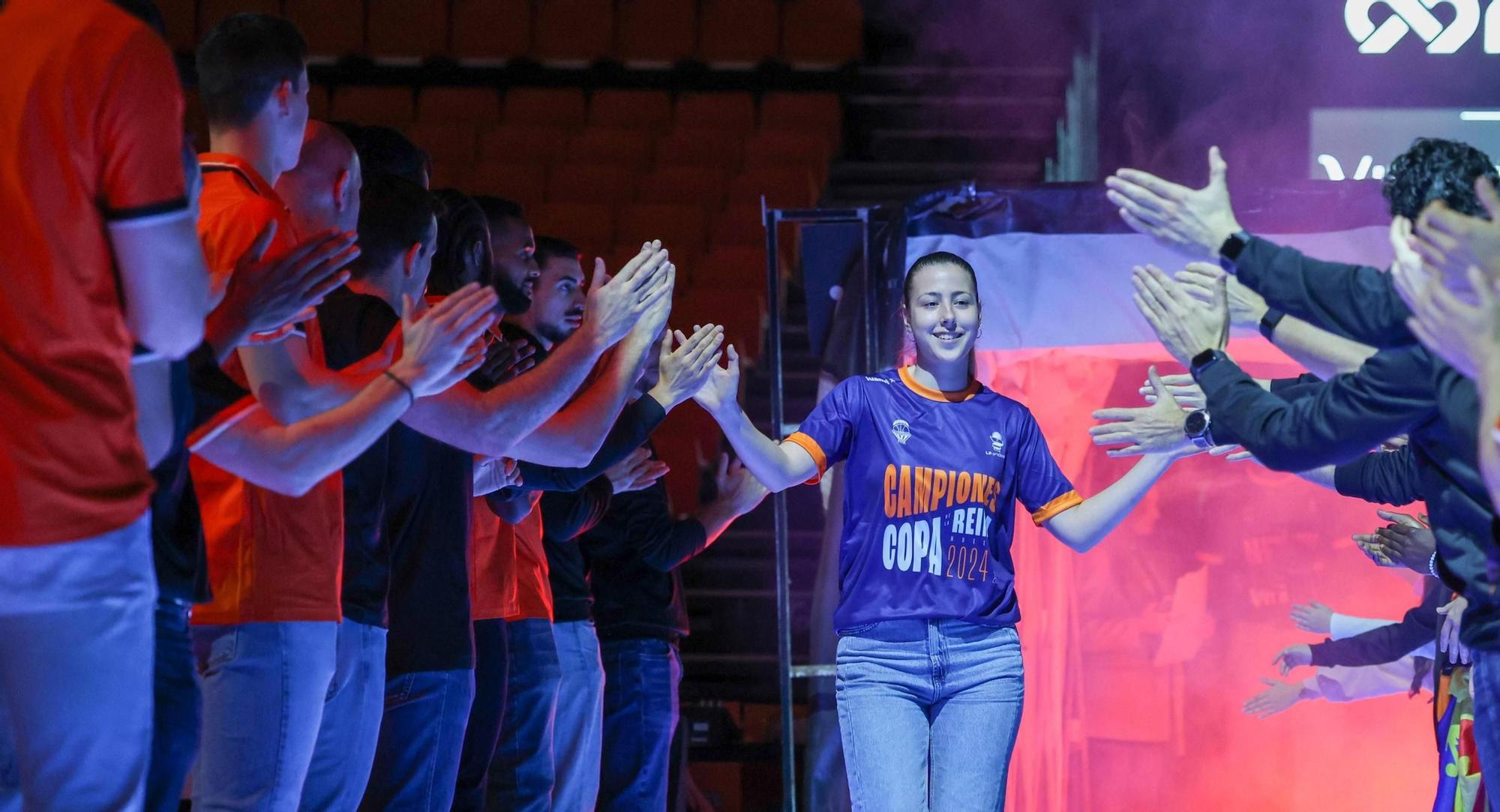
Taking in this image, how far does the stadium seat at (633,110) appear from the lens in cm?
961

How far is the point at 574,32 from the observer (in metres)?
9.92

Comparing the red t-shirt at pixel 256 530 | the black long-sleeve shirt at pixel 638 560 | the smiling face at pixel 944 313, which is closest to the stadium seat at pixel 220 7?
the black long-sleeve shirt at pixel 638 560

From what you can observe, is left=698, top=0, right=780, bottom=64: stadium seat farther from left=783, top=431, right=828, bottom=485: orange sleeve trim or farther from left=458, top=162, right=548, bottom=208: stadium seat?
left=783, top=431, right=828, bottom=485: orange sleeve trim

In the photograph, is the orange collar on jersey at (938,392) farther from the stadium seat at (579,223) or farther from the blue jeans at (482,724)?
the stadium seat at (579,223)

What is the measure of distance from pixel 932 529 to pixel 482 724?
1064 millimetres

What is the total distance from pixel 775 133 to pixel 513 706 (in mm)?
6097

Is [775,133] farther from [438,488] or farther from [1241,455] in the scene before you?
[438,488]

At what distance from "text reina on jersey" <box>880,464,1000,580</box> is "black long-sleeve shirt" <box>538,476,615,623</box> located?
33.2 inches

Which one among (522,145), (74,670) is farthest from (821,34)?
(74,670)

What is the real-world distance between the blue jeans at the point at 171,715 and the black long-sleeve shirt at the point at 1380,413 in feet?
5.64

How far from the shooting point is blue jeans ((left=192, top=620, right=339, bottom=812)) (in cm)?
215

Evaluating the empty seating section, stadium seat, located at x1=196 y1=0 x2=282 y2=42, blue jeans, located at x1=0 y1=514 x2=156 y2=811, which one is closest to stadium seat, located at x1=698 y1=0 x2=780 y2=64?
the empty seating section

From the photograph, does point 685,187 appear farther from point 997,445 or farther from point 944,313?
point 997,445

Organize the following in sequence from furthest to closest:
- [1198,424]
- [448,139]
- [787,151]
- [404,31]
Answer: [404,31] < [448,139] < [787,151] < [1198,424]
